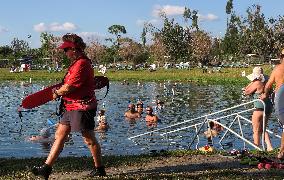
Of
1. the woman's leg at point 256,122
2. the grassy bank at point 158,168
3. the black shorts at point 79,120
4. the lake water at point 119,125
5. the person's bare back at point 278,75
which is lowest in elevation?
the lake water at point 119,125

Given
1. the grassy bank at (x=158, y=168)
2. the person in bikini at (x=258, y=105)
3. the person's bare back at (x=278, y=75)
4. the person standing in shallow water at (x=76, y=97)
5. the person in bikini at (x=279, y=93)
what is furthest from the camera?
the person in bikini at (x=258, y=105)

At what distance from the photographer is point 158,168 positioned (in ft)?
33.1

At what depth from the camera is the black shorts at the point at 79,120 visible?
8891 millimetres

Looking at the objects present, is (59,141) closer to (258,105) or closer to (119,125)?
(258,105)

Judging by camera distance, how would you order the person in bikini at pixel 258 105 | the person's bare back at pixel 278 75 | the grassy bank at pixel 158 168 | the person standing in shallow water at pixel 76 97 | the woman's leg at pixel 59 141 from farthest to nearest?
the person in bikini at pixel 258 105, the person's bare back at pixel 278 75, the grassy bank at pixel 158 168, the woman's leg at pixel 59 141, the person standing in shallow water at pixel 76 97

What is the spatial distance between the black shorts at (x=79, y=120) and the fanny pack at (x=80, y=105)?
0.07m

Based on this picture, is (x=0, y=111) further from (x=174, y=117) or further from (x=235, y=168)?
(x=235, y=168)

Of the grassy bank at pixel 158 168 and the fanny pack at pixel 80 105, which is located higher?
the fanny pack at pixel 80 105

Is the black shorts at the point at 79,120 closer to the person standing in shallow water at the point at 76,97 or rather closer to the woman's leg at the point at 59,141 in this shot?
the person standing in shallow water at the point at 76,97

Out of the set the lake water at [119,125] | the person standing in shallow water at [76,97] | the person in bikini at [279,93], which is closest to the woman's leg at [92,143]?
the person standing in shallow water at [76,97]

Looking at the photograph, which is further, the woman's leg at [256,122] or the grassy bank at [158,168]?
the woman's leg at [256,122]

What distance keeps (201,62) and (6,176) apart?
9311 cm

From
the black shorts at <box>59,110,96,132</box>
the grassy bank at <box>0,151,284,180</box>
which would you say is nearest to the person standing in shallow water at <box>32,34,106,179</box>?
the black shorts at <box>59,110,96,132</box>

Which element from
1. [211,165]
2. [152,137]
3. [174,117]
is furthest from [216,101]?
[211,165]
